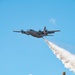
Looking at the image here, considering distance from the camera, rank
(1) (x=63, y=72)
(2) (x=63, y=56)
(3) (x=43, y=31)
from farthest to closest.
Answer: (3) (x=43, y=31) < (2) (x=63, y=56) < (1) (x=63, y=72)

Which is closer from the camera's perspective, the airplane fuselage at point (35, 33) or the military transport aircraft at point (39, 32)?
the airplane fuselage at point (35, 33)

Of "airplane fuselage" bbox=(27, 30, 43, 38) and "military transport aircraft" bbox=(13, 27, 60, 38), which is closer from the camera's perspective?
"airplane fuselage" bbox=(27, 30, 43, 38)

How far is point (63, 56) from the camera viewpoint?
89.4 m

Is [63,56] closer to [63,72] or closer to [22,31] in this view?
[22,31]

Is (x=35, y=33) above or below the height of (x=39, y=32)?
below

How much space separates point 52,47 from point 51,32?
14.8 feet

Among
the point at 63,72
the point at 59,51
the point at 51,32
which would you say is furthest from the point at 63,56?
the point at 63,72

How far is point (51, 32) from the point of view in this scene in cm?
9369

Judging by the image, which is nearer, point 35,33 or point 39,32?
point 35,33

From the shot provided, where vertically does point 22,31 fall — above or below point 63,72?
above

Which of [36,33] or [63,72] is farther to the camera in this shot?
[36,33]

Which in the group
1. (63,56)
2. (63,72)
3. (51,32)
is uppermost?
(51,32)

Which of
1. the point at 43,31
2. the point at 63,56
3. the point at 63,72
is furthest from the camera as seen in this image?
the point at 43,31

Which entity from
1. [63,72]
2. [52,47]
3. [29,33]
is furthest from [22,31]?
[63,72]
